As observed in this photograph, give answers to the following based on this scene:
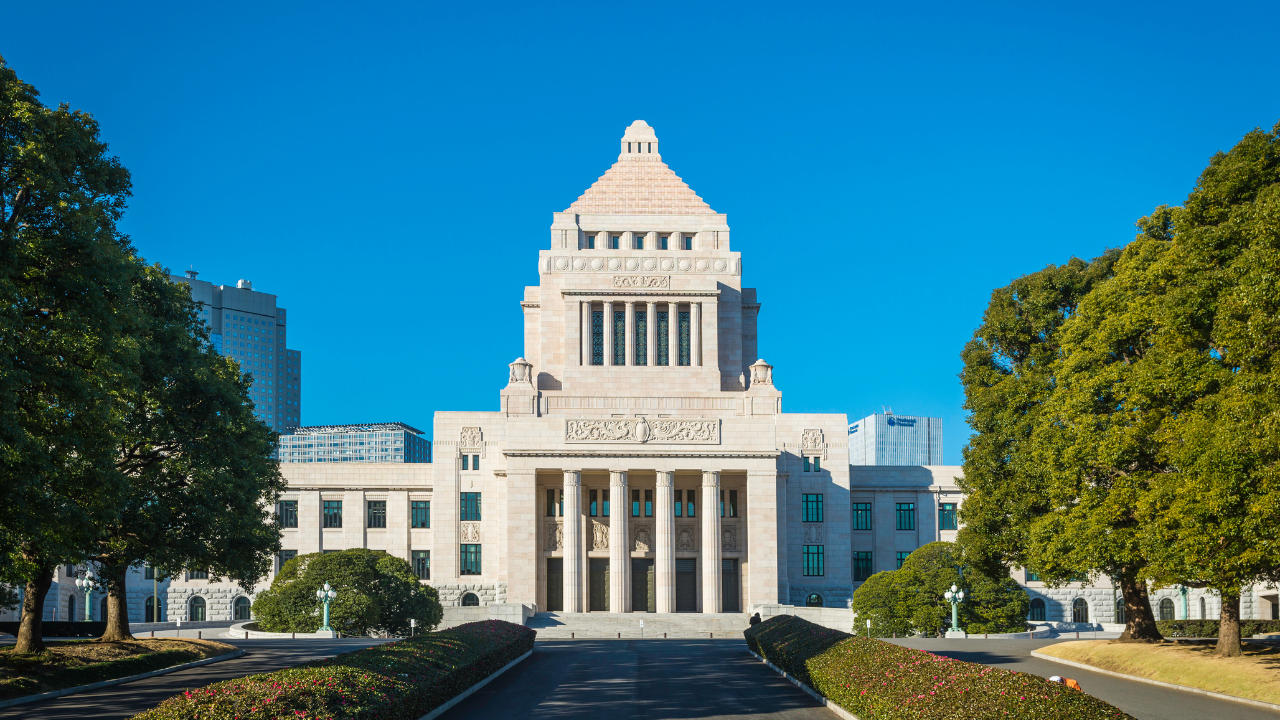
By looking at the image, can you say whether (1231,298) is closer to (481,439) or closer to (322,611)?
(322,611)

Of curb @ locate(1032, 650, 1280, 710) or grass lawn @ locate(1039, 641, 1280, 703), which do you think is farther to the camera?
grass lawn @ locate(1039, 641, 1280, 703)

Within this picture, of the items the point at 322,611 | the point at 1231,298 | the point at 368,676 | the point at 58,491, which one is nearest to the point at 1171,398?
the point at 1231,298

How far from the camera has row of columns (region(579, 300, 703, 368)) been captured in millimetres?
70625

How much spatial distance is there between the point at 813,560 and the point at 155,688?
159 feet

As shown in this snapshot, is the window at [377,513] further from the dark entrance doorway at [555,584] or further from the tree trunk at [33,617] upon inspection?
the tree trunk at [33,617]

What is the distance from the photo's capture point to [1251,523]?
22969 millimetres

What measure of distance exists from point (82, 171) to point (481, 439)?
152 feet

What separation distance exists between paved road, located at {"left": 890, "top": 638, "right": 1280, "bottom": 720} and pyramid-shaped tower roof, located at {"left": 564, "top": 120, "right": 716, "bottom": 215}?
44.3m

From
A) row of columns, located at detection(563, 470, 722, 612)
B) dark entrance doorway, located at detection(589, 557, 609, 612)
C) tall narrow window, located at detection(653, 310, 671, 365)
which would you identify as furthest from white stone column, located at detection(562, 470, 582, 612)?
tall narrow window, located at detection(653, 310, 671, 365)

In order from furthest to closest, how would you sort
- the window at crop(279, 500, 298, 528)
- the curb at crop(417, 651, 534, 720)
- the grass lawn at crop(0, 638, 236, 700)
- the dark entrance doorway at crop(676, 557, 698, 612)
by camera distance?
the window at crop(279, 500, 298, 528)
the dark entrance doorway at crop(676, 557, 698, 612)
the grass lawn at crop(0, 638, 236, 700)
the curb at crop(417, 651, 534, 720)

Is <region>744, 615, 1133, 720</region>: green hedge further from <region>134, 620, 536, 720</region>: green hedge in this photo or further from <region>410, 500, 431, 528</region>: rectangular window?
<region>410, 500, 431, 528</region>: rectangular window

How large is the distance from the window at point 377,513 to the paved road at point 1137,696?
Answer: 44.2 m

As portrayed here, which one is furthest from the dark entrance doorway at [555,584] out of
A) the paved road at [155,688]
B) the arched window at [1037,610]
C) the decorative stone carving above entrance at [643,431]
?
the arched window at [1037,610]

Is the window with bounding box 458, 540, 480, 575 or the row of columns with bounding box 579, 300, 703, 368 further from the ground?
the row of columns with bounding box 579, 300, 703, 368
